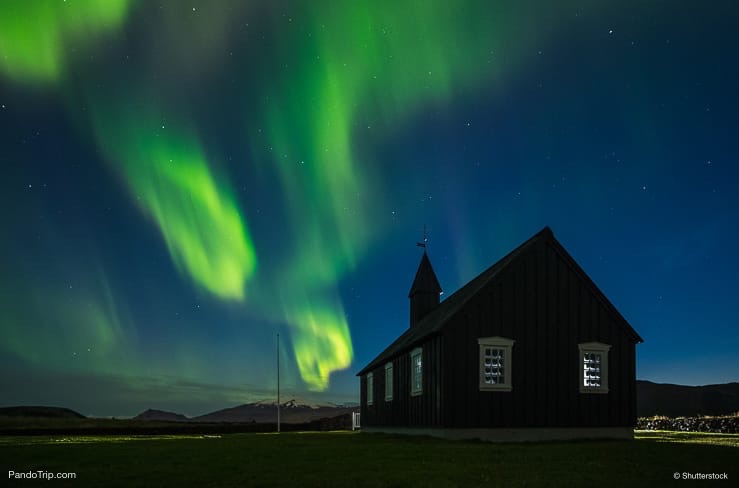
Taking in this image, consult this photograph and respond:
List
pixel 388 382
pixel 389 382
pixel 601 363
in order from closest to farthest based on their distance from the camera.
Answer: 1. pixel 601 363
2. pixel 389 382
3. pixel 388 382

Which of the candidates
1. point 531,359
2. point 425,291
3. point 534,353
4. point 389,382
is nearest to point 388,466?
point 531,359

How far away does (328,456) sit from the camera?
54.3ft

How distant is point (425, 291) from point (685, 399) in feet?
267

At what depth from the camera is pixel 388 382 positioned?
3425 cm

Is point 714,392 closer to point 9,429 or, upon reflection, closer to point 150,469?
point 9,429

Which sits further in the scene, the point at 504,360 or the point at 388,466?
the point at 504,360

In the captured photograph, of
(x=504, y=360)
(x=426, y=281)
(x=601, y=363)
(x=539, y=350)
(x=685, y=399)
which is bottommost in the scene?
(x=685, y=399)

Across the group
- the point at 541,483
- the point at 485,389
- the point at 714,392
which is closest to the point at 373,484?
the point at 541,483

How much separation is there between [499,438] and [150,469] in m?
13.7

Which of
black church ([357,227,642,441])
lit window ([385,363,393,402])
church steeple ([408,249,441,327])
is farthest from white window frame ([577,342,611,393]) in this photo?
church steeple ([408,249,441,327])

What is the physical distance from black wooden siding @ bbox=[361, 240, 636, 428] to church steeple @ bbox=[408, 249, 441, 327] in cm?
1586

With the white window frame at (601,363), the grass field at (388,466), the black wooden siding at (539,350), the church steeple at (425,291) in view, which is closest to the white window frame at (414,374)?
the black wooden siding at (539,350)

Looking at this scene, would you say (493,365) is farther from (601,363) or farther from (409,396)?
(409,396)

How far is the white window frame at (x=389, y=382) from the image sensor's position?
33.3 meters
